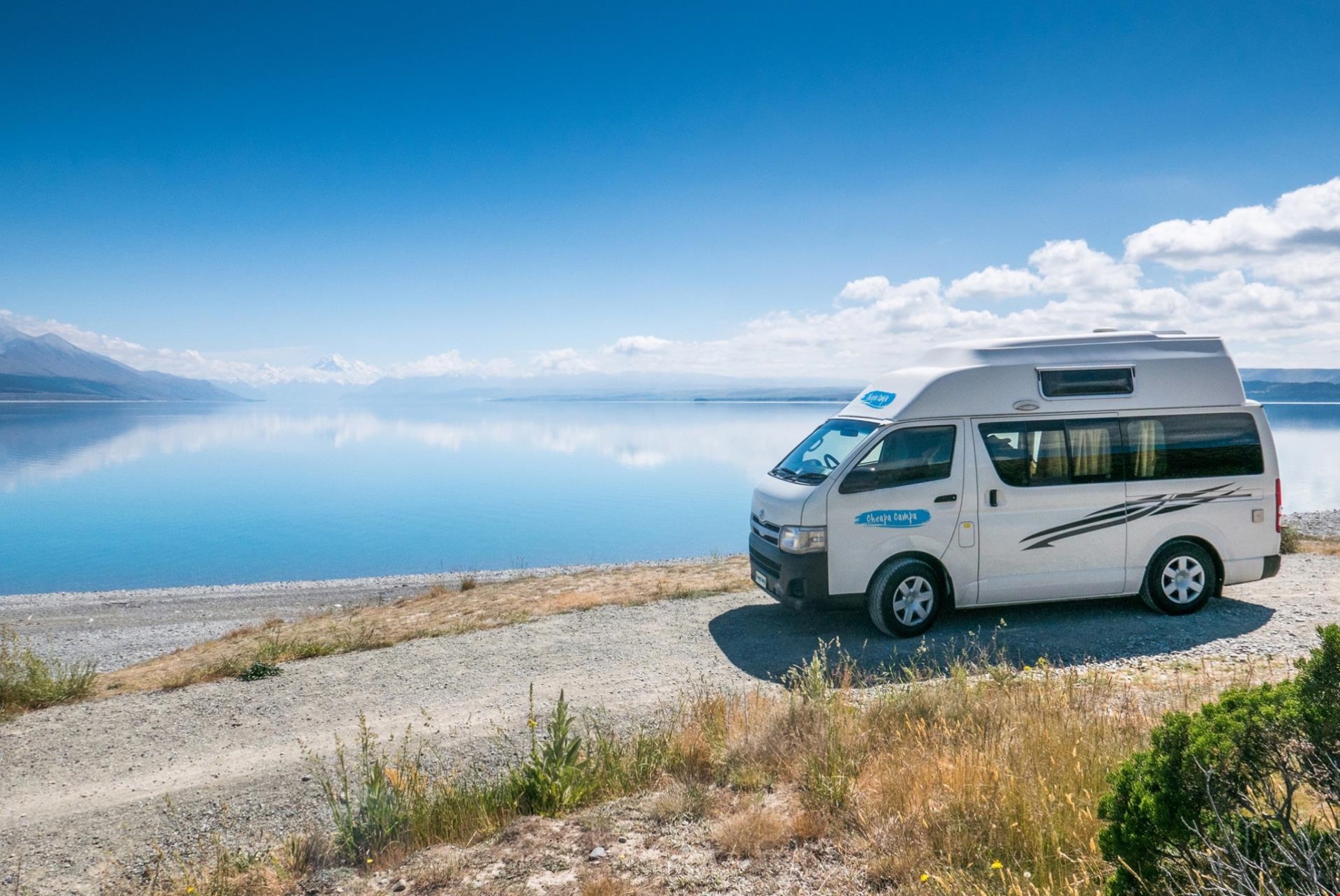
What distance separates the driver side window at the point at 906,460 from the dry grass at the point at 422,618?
482 cm

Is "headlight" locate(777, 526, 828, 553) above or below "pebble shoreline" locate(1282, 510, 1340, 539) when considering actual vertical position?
above

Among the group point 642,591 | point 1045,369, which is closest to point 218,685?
point 642,591

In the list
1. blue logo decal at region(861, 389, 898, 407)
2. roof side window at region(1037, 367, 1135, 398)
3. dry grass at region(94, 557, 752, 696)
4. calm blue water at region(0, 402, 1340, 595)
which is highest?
roof side window at region(1037, 367, 1135, 398)

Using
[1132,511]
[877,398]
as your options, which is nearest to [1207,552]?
[1132,511]

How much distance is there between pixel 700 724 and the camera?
595 centimetres

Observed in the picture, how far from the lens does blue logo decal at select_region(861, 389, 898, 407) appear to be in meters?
9.11

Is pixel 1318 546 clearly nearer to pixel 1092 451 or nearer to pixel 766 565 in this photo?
pixel 1092 451

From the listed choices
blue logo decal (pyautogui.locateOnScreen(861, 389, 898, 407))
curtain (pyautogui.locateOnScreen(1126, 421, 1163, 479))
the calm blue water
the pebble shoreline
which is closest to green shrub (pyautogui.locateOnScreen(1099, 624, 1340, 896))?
blue logo decal (pyautogui.locateOnScreen(861, 389, 898, 407))

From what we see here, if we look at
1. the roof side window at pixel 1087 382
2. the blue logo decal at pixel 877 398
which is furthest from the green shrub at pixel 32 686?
the roof side window at pixel 1087 382

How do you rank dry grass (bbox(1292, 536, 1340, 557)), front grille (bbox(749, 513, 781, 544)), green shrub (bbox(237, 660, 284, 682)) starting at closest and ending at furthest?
1. front grille (bbox(749, 513, 781, 544))
2. green shrub (bbox(237, 660, 284, 682))
3. dry grass (bbox(1292, 536, 1340, 557))

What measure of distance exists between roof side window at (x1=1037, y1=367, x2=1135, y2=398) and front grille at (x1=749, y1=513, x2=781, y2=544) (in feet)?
11.7

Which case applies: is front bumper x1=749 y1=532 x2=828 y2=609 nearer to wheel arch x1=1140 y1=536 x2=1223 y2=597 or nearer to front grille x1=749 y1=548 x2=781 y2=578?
front grille x1=749 y1=548 x2=781 y2=578

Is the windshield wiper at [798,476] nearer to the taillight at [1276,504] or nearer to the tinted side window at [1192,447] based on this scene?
the tinted side window at [1192,447]

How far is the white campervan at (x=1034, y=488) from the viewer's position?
28.1ft
